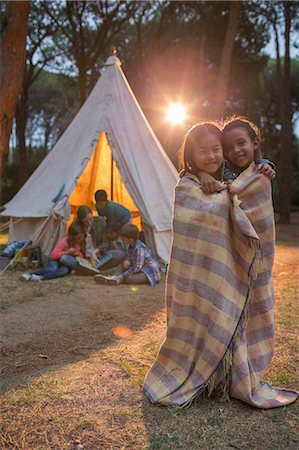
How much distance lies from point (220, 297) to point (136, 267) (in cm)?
328

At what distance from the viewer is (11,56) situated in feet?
21.1

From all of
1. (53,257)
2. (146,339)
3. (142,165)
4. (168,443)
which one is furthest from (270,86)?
(168,443)

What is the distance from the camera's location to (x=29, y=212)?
21.7ft

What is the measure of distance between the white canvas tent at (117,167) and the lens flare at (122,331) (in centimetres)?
263

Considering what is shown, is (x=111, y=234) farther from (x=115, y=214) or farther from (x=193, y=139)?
(x=193, y=139)

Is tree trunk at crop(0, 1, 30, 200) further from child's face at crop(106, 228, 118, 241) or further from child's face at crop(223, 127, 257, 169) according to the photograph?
child's face at crop(223, 127, 257, 169)

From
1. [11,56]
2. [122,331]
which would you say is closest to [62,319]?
[122,331]

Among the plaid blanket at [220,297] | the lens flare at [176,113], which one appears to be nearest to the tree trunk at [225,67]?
the lens flare at [176,113]

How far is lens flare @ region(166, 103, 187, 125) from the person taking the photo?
47.3 feet

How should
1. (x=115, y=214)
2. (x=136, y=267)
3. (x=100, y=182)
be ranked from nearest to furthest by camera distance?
(x=136, y=267) → (x=115, y=214) → (x=100, y=182)

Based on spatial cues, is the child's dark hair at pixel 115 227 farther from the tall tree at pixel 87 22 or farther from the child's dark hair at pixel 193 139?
the tall tree at pixel 87 22

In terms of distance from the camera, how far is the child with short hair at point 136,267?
5.35 metres

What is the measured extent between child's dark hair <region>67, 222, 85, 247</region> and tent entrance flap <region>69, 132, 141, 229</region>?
2702 mm

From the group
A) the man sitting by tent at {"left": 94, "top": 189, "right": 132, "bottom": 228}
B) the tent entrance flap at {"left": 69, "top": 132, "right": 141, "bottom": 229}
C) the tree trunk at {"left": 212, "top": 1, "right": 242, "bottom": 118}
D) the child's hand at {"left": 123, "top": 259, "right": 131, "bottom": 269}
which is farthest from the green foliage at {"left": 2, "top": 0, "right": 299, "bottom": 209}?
the child's hand at {"left": 123, "top": 259, "right": 131, "bottom": 269}
